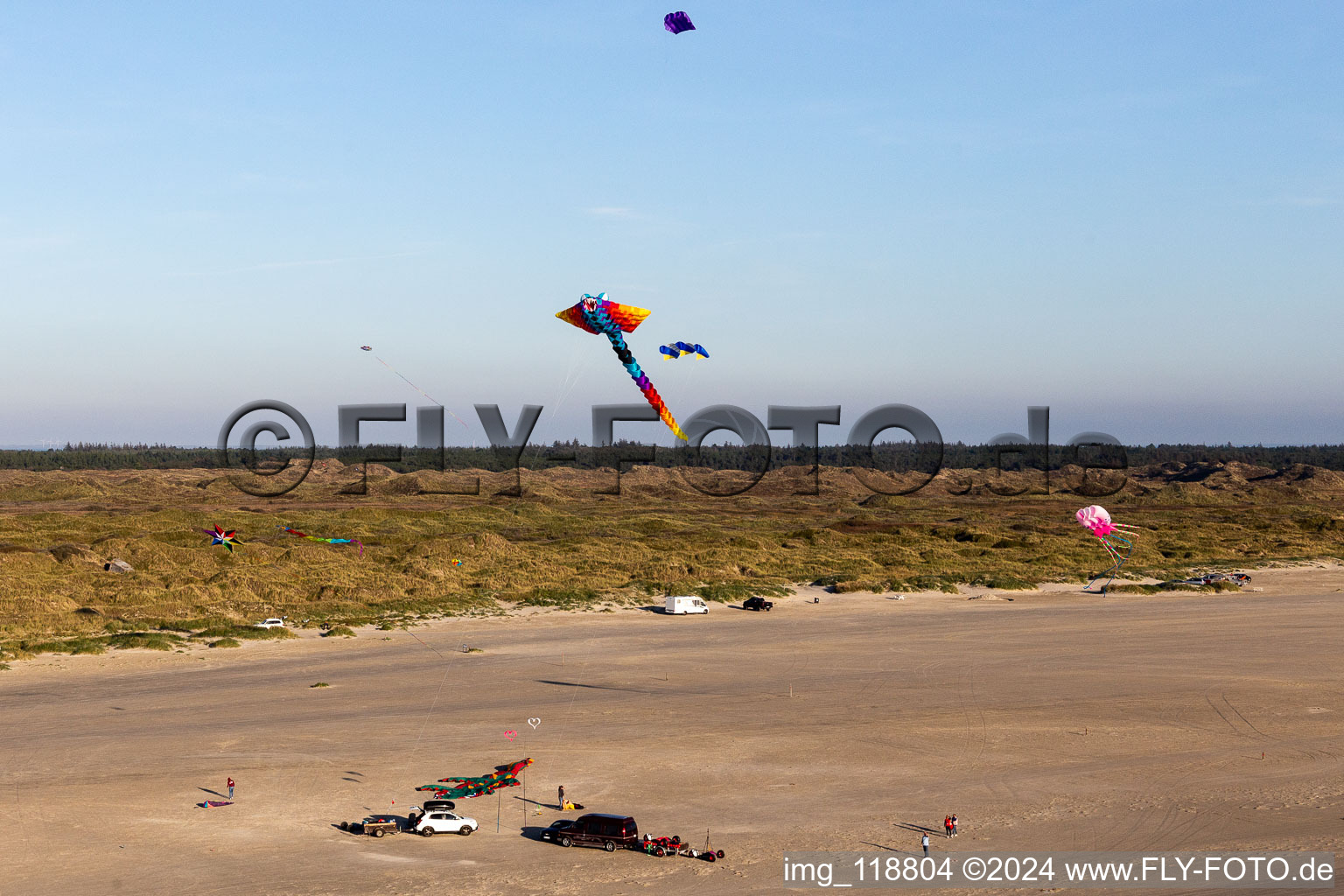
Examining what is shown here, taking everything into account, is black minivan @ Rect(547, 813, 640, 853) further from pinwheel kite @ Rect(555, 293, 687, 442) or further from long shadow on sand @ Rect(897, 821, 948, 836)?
pinwheel kite @ Rect(555, 293, 687, 442)

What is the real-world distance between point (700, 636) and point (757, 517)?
7201 cm

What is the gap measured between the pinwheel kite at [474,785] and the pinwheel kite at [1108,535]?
134ft

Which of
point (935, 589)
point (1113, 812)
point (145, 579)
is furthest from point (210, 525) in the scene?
point (1113, 812)

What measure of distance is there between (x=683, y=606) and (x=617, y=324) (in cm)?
2093

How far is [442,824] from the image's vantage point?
25.8 meters

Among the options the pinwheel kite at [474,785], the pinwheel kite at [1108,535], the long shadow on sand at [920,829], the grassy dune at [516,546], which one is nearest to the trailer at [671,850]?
the long shadow on sand at [920,829]

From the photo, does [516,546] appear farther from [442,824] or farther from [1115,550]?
[442,824]

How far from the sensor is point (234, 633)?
163 feet

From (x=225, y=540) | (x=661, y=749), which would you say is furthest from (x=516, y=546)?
(x=661, y=749)

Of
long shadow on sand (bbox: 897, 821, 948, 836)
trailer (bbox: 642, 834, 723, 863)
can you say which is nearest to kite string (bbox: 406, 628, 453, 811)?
trailer (bbox: 642, 834, 723, 863)

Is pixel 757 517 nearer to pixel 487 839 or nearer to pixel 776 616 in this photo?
pixel 776 616

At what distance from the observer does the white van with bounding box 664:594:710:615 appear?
57.4m

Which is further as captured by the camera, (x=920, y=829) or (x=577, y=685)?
(x=577, y=685)

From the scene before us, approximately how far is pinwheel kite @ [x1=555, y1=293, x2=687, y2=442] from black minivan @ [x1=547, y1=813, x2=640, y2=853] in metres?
18.5
